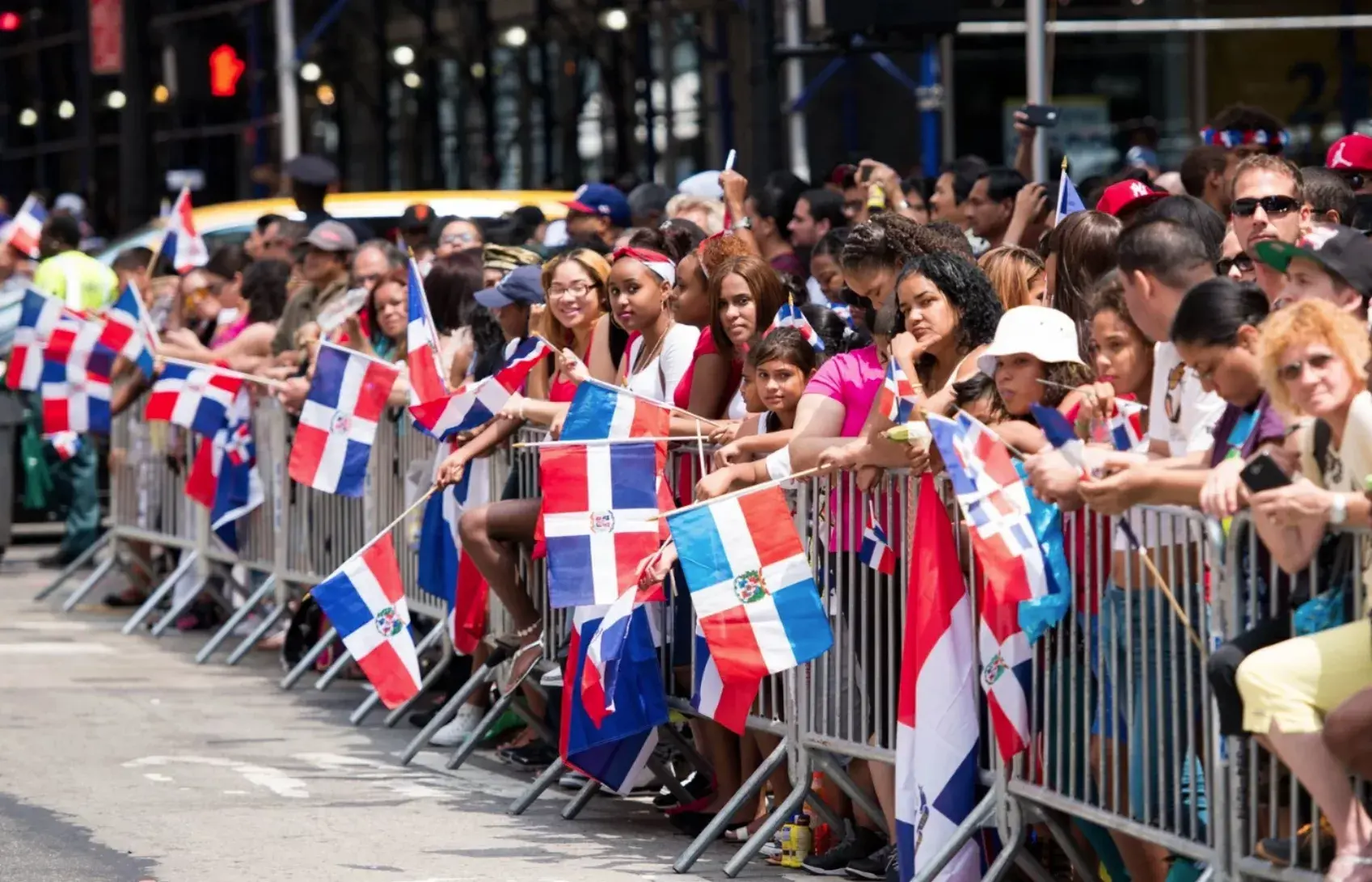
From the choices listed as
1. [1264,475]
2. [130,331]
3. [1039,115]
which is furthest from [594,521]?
[130,331]

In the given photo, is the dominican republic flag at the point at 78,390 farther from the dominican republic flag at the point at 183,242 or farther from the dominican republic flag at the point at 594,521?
the dominican republic flag at the point at 594,521

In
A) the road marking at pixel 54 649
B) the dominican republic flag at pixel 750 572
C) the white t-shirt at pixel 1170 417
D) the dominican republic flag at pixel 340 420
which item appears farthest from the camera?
the road marking at pixel 54 649

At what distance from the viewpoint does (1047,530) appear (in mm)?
7008

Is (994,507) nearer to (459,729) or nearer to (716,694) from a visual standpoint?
(716,694)

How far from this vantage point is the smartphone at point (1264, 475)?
5.82 meters

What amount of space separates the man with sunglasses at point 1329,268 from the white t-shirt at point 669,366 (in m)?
3.40

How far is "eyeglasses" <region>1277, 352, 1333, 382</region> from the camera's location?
5.80 meters

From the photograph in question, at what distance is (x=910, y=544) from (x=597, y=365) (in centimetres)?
279

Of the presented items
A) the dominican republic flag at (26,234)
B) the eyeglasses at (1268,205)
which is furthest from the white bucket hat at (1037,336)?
the dominican republic flag at (26,234)

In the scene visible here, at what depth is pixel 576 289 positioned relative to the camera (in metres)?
10.3

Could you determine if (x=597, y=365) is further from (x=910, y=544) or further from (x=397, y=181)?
(x=397, y=181)

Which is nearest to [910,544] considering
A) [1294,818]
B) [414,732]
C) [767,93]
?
[1294,818]

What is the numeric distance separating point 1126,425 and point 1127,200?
7.15 ft

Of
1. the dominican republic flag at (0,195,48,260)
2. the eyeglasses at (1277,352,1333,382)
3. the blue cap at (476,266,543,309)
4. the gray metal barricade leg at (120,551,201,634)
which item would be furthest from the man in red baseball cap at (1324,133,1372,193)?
the dominican republic flag at (0,195,48,260)
